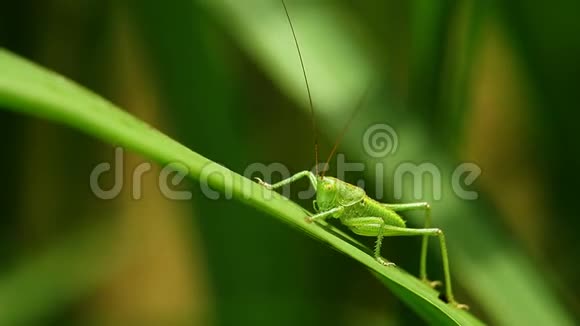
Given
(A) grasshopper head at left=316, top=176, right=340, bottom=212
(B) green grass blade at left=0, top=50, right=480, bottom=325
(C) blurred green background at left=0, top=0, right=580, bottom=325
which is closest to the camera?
(B) green grass blade at left=0, top=50, right=480, bottom=325

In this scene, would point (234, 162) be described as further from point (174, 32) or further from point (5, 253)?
point (5, 253)

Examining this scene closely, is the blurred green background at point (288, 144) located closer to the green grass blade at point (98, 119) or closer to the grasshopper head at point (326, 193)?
the grasshopper head at point (326, 193)

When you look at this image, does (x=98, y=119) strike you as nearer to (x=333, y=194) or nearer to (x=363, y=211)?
(x=333, y=194)

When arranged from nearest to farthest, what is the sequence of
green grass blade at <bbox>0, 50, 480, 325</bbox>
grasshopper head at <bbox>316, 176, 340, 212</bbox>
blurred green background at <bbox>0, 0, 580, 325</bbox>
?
green grass blade at <bbox>0, 50, 480, 325</bbox> < grasshopper head at <bbox>316, 176, 340, 212</bbox> < blurred green background at <bbox>0, 0, 580, 325</bbox>

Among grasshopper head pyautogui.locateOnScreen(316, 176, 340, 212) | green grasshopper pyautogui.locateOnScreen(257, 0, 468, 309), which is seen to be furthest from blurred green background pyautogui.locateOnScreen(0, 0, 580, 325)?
grasshopper head pyautogui.locateOnScreen(316, 176, 340, 212)

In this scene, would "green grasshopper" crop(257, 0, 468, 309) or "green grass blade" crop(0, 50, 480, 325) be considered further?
"green grasshopper" crop(257, 0, 468, 309)

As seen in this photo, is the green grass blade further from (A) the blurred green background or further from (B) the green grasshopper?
Result: (A) the blurred green background

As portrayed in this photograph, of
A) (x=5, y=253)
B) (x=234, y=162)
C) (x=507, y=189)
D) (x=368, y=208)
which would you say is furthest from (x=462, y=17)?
(x=5, y=253)

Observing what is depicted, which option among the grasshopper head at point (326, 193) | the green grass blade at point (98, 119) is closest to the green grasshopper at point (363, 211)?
the grasshopper head at point (326, 193)

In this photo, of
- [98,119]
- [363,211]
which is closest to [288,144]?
[363,211]
